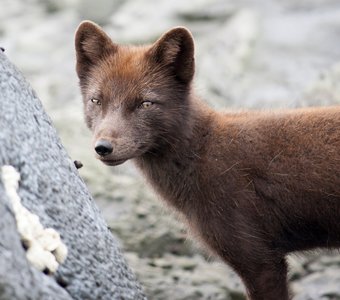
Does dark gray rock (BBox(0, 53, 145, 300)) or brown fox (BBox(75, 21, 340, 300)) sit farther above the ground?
dark gray rock (BBox(0, 53, 145, 300))

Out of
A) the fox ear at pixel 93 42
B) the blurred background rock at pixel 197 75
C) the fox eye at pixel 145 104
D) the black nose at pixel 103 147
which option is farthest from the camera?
the blurred background rock at pixel 197 75

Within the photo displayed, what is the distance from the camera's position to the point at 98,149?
670 cm

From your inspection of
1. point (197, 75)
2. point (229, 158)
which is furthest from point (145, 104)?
point (197, 75)

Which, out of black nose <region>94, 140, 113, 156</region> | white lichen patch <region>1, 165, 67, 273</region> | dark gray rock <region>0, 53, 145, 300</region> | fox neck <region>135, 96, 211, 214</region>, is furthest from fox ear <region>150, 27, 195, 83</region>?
white lichen patch <region>1, 165, 67, 273</region>

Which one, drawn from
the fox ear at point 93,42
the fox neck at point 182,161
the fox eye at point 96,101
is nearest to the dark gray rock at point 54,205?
the fox eye at point 96,101

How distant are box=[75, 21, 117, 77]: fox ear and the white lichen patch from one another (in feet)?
8.20

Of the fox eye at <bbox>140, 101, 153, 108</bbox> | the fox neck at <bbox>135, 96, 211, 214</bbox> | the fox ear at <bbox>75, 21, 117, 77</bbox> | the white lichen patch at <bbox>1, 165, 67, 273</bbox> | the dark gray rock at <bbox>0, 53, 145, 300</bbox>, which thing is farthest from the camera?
the fox ear at <bbox>75, 21, 117, 77</bbox>

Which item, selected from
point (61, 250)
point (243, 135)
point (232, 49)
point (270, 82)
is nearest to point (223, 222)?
point (243, 135)

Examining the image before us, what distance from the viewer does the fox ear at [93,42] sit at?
24.6ft

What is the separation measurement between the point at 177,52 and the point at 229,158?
953 millimetres

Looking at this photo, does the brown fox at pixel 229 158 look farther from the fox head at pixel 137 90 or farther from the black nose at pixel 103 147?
the black nose at pixel 103 147

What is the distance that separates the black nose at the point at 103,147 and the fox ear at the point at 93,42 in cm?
105

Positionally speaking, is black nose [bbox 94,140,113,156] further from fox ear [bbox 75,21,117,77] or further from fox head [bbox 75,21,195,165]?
fox ear [bbox 75,21,117,77]

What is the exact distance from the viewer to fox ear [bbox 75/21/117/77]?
7508 millimetres
